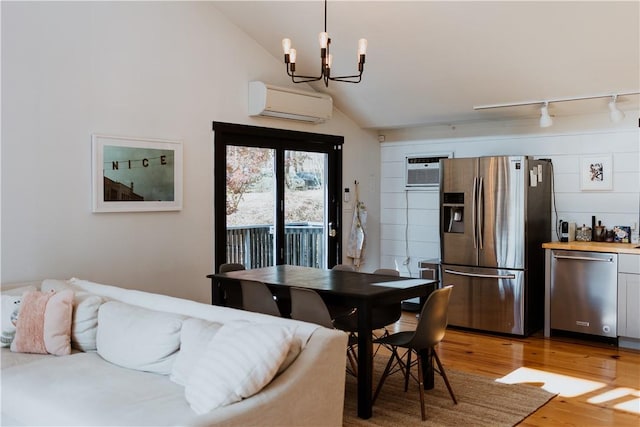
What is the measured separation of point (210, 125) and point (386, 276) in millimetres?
2291

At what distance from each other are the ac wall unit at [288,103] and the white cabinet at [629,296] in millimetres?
3284

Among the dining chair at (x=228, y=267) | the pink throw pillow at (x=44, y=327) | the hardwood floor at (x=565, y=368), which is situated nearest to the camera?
the pink throw pillow at (x=44, y=327)

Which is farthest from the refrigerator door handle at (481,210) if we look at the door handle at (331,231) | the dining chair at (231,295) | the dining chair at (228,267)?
the dining chair at (231,295)

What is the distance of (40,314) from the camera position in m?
3.57

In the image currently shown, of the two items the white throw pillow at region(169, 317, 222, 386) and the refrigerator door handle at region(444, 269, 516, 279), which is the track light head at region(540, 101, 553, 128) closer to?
the refrigerator door handle at region(444, 269, 516, 279)

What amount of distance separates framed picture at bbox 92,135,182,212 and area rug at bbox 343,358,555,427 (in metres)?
2.23

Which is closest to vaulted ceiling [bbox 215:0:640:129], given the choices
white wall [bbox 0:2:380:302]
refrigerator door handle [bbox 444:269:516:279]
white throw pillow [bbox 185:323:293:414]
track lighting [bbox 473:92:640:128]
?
track lighting [bbox 473:92:640:128]

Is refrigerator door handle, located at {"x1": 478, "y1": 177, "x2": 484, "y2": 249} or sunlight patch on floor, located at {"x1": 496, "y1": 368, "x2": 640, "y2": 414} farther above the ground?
refrigerator door handle, located at {"x1": 478, "y1": 177, "x2": 484, "y2": 249}

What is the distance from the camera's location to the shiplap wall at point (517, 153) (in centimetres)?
580

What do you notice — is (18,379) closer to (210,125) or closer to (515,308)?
(210,125)

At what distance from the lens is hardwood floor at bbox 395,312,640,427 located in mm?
3835

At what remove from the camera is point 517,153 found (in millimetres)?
6473

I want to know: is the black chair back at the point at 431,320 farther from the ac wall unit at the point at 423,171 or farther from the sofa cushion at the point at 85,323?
the ac wall unit at the point at 423,171

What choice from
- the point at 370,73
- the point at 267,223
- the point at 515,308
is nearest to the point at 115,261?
the point at 267,223
